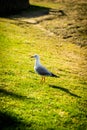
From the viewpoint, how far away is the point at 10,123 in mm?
9539

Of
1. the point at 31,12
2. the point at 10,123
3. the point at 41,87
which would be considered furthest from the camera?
the point at 31,12

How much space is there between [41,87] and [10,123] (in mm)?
3705

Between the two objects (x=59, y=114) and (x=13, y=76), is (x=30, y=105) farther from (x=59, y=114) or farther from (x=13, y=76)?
(x=13, y=76)

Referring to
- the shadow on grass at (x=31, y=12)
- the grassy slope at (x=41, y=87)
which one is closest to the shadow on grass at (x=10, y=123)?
the grassy slope at (x=41, y=87)

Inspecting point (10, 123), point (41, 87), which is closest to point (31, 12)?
point (41, 87)

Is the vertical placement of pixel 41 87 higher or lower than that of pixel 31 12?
higher

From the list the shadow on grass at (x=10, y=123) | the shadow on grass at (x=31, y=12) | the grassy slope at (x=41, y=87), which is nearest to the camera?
the shadow on grass at (x=10, y=123)

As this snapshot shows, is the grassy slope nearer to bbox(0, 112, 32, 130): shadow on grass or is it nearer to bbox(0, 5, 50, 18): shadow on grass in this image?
bbox(0, 112, 32, 130): shadow on grass

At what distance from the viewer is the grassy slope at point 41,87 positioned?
1014 centimetres

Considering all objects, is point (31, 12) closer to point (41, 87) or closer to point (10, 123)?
point (41, 87)

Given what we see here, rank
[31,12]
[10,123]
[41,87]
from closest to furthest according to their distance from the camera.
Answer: [10,123] → [41,87] → [31,12]

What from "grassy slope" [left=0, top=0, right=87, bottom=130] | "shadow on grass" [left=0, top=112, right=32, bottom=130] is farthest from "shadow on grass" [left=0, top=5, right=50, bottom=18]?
"shadow on grass" [left=0, top=112, right=32, bottom=130]

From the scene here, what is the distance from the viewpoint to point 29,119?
999cm

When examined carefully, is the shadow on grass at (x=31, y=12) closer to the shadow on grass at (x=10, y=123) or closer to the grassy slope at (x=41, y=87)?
the grassy slope at (x=41, y=87)
